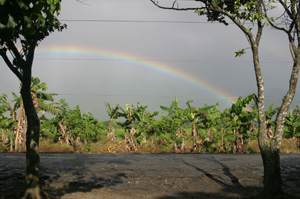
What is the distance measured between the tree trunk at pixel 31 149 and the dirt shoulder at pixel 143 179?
0.43 m

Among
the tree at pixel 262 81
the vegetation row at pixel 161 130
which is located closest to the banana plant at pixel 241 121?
the vegetation row at pixel 161 130

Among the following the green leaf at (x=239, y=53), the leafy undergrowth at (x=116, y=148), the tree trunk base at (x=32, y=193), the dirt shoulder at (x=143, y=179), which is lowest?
the dirt shoulder at (x=143, y=179)

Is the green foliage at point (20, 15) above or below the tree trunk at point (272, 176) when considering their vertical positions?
above

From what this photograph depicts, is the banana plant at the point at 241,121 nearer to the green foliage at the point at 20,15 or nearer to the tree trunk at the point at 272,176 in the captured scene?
the tree trunk at the point at 272,176

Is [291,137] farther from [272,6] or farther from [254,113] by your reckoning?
[272,6]

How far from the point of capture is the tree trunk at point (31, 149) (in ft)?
20.1

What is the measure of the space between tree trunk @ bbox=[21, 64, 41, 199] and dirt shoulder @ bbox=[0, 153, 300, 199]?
0.43 m

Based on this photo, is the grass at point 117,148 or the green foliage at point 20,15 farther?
the grass at point 117,148

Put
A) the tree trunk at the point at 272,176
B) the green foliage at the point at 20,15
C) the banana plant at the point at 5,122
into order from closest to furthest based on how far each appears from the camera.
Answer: the green foliage at the point at 20,15 → the tree trunk at the point at 272,176 → the banana plant at the point at 5,122

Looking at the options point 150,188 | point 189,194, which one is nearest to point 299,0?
point 189,194

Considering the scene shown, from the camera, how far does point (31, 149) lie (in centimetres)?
631

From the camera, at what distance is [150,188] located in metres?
7.48

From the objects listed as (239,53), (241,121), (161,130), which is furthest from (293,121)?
(239,53)

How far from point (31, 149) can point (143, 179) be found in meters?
3.35
